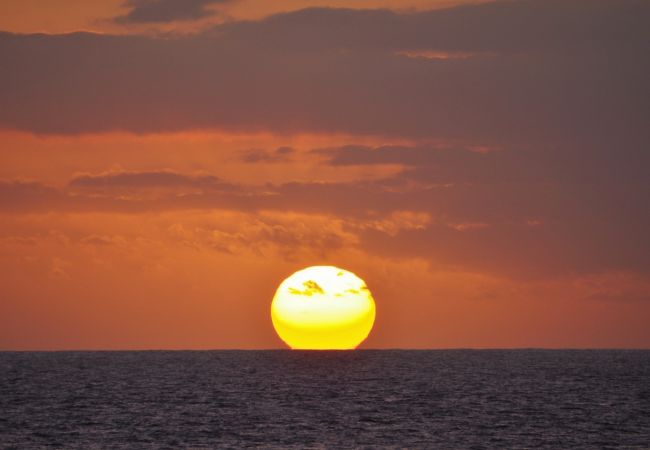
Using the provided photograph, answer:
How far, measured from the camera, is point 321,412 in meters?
84.7

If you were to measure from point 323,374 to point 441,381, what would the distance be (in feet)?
87.9

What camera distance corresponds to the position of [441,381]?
428 feet

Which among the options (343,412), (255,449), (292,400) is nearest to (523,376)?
(292,400)

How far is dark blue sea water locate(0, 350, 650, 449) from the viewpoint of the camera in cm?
6538

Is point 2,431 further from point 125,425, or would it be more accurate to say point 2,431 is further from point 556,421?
point 556,421

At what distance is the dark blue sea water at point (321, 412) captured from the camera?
65375 millimetres

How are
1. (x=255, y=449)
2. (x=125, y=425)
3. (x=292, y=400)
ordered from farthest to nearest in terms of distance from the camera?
(x=292, y=400) → (x=125, y=425) → (x=255, y=449)

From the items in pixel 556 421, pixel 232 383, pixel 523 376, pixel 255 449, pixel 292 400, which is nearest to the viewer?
pixel 255 449

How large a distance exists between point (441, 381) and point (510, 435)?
202 ft

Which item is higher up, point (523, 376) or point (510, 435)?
point (523, 376)

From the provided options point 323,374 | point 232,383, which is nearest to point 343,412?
point 232,383

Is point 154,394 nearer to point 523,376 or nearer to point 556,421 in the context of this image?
point 556,421

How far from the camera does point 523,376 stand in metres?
149

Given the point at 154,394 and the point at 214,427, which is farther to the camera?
the point at 154,394
